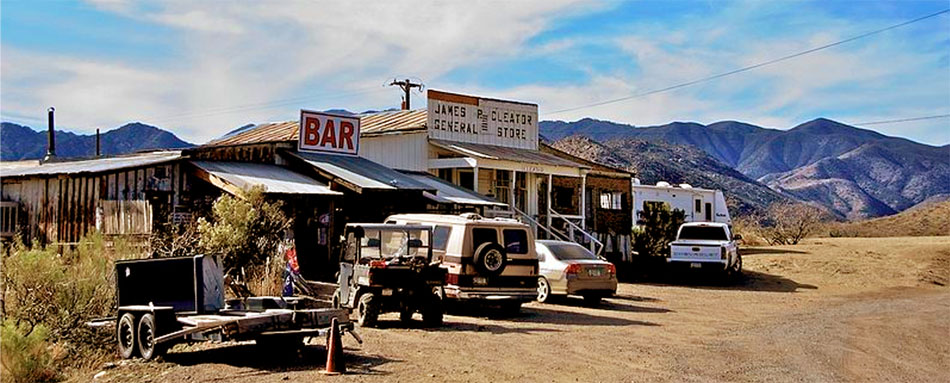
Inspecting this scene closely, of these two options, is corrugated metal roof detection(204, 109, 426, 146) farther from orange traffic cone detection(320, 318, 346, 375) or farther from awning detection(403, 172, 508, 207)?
orange traffic cone detection(320, 318, 346, 375)

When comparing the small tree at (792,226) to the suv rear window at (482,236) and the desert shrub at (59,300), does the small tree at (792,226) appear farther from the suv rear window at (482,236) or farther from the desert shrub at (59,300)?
the desert shrub at (59,300)

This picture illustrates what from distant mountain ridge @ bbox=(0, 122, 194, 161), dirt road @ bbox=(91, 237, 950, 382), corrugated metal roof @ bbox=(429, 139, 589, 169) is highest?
distant mountain ridge @ bbox=(0, 122, 194, 161)

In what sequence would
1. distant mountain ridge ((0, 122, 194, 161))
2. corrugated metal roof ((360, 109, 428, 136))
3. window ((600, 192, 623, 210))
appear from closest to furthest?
1. corrugated metal roof ((360, 109, 428, 136))
2. window ((600, 192, 623, 210))
3. distant mountain ridge ((0, 122, 194, 161))

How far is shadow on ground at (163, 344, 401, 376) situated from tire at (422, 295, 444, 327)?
2.61 meters

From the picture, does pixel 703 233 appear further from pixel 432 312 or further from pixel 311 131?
pixel 432 312

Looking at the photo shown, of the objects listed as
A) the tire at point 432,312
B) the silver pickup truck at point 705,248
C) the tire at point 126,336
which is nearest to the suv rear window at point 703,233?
the silver pickup truck at point 705,248

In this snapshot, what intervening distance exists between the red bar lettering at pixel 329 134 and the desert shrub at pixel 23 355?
1510 centimetres

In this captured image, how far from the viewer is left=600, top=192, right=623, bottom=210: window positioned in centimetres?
3458

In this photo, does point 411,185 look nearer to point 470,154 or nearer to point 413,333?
point 470,154

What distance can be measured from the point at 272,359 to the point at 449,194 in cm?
1434

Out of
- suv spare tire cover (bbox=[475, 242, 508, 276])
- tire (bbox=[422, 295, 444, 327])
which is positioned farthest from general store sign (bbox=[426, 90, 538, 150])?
tire (bbox=[422, 295, 444, 327])

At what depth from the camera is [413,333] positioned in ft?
45.3

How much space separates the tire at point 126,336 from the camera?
37.1ft

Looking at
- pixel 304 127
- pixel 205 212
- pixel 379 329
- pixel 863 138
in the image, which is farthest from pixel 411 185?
pixel 863 138
